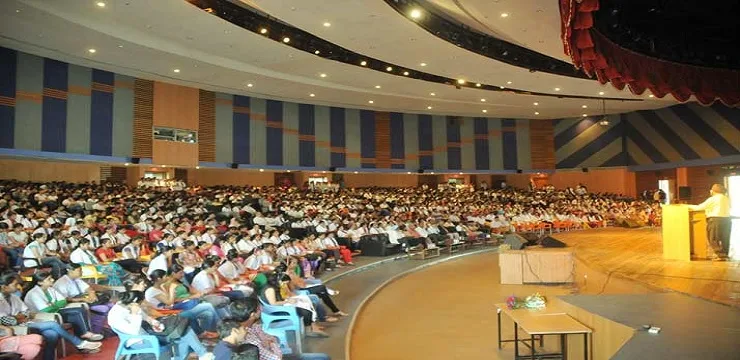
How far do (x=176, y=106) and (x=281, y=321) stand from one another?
16055 mm

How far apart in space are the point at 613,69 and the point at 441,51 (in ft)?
26.7

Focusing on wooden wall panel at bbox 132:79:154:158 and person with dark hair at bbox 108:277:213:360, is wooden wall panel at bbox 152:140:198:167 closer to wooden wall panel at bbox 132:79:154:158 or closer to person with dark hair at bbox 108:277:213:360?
wooden wall panel at bbox 132:79:154:158

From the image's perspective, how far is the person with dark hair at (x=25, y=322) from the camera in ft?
14.7

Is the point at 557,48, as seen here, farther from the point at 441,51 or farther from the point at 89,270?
the point at 89,270

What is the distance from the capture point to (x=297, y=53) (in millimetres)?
15414

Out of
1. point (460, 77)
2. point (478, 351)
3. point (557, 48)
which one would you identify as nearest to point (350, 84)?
point (460, 77)

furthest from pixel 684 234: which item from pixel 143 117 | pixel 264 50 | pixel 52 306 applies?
pixel 143 117

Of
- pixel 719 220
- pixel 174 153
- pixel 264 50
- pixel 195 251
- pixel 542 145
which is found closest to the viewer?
pixel 719 220

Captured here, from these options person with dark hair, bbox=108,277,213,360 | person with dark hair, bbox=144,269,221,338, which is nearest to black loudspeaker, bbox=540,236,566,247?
person with dark hair, bbox=144,269,221,338

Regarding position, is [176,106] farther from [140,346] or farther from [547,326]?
[547,326]

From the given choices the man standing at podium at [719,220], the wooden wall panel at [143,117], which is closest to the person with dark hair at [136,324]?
the man standing at podium at [719,220]

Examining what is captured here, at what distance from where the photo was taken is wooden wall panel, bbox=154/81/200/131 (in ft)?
62.9

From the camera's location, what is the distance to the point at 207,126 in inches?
823

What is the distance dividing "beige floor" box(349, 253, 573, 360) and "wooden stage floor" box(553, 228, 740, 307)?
106cm
